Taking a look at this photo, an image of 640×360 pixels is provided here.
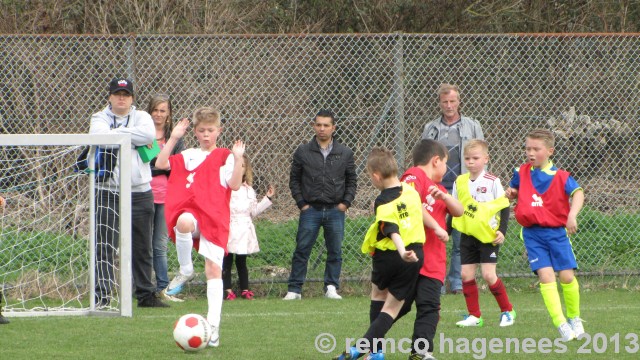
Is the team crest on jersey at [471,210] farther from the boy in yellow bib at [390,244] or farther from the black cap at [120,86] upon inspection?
the black cap at [120,86]

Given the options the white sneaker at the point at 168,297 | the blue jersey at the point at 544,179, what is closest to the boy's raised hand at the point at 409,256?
the blue jersey at the point at 544,179

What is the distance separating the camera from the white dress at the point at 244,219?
389 inches

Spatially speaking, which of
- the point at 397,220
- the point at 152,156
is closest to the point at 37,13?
the point at 152,156

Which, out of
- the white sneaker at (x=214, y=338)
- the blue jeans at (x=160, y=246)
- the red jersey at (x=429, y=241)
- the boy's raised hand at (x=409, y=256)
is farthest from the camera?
the blue jeans at (x=160, y=246)

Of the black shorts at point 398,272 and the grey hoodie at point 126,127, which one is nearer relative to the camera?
the black shorts at point 398,272

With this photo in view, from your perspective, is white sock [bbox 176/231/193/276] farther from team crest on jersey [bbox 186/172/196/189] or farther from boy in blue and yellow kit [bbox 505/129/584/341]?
boy in blue and yellow kit [bbox 505/129/584/341]

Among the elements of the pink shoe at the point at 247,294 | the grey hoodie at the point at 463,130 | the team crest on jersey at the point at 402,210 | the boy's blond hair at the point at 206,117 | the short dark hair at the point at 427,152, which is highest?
the grey hoodie at the point at 463,130

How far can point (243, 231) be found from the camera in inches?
392

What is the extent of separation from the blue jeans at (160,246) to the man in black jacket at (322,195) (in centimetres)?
124

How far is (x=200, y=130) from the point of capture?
6793 millimetres

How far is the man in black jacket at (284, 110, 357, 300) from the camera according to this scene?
32.6ft

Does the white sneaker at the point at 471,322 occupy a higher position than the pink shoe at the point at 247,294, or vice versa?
the pink shoe at the point at 247,294

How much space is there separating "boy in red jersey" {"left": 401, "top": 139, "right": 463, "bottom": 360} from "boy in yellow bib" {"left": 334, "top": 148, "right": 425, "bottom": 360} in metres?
0.10

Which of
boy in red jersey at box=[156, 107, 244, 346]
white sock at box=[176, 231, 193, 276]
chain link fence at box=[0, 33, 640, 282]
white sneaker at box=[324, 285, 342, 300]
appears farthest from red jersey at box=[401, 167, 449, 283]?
chain link fence at box=[0, 33, 640, 282]
